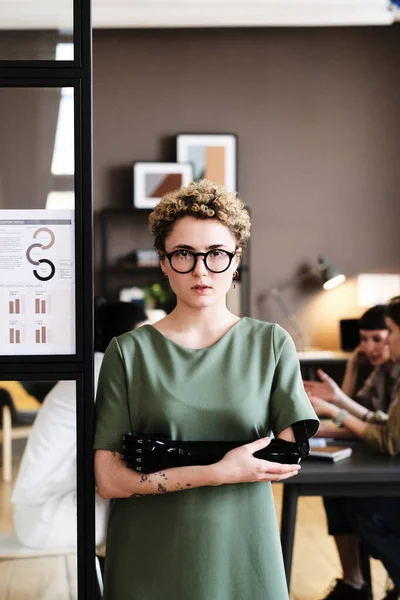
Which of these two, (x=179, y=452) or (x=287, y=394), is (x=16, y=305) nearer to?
(x=179, y=452)

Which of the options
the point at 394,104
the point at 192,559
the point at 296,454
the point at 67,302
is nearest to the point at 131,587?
the point at 192,559

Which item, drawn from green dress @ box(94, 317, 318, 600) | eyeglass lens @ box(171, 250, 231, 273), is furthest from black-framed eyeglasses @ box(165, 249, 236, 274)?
green dress @ box(94, 317, 318, 600)

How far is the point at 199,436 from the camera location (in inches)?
55.3

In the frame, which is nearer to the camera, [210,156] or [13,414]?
Answer: [13,414]

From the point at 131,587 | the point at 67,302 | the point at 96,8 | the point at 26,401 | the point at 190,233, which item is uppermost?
the point at 96,8

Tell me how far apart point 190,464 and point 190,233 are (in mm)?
416

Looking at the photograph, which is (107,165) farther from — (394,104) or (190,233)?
(190,233)

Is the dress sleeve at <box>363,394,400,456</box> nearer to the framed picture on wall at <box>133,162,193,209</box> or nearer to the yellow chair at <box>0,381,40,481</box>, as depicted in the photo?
the yellow chair at <box>0,381,40,481</box>

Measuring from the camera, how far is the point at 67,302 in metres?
1.48

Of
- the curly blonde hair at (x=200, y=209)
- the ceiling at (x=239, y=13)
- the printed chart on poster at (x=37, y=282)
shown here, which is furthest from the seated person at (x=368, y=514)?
the ceiling at (x=239, y=13)

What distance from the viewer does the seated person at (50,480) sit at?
58.9 inches

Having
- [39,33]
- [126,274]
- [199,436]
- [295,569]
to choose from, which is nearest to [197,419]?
[199,436]

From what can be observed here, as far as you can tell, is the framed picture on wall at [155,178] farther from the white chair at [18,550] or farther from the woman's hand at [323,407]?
the white chair at [18,550]

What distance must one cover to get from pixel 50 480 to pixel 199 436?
346 millimetres
